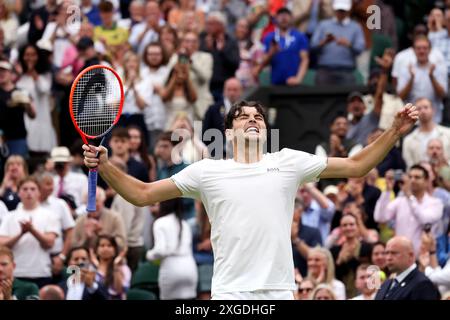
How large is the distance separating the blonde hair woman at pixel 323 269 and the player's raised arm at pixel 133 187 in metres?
5.29

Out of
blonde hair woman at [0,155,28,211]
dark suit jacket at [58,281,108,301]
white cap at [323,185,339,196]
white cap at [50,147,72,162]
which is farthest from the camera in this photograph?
white cap at [50,147,72,162]

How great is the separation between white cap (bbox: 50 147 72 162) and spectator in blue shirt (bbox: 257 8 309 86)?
3375mm

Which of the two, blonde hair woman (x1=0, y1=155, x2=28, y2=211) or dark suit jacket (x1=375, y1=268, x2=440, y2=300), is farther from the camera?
blonde hair woman (x1=0, y1=155, x2=28, y2=211)

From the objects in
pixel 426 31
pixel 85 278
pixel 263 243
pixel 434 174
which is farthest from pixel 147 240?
pixel 263 243

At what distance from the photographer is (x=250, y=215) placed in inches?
364

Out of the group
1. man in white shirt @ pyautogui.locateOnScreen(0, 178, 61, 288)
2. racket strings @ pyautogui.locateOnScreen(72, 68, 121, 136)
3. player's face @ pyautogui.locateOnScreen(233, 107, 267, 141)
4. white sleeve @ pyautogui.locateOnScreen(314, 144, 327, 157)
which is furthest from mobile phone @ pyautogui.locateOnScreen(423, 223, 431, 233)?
player's face @ pyautogui.locateOnScreen(233, 107, 267, 141)

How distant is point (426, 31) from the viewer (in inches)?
746

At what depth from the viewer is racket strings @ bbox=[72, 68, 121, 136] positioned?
972 centimetres

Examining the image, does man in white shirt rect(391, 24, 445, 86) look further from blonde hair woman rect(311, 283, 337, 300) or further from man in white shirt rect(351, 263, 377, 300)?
blonde hair woman rect(311, 283, 337, 300)

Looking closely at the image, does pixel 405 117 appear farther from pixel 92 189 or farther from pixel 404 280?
pixel 404 280

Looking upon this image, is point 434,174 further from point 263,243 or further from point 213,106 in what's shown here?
point 263,243

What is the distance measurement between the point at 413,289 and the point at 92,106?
3.64 meters

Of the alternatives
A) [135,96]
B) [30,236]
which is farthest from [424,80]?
[30,236]

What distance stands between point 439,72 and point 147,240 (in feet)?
13.5
